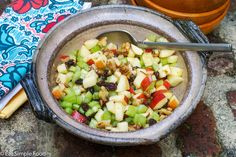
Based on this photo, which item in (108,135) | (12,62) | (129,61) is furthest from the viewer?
(12,62)

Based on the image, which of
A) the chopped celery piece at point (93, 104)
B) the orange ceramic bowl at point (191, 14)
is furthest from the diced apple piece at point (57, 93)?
the orange ceramic bowl at point (191, 14)

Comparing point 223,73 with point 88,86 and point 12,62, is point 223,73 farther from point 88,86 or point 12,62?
point 12,62

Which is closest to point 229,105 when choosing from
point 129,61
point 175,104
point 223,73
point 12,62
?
point 223,73

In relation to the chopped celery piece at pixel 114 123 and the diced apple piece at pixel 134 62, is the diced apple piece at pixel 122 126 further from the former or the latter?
the diced apple piece at pixel 134 62

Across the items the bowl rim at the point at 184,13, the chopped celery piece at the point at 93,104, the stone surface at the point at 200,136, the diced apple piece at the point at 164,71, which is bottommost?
the stone surface at the point at 200,136

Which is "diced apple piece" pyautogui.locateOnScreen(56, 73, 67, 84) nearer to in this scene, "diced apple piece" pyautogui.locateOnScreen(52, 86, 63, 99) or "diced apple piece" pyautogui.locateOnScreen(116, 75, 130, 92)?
"diced apple piece" pyautogui.locateOnScreen(52, 86, 63, 99)

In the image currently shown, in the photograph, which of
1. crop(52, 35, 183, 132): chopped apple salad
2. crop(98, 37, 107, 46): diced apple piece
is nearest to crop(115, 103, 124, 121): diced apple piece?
crop(52, 35, 183, 132): chopped apple salad
